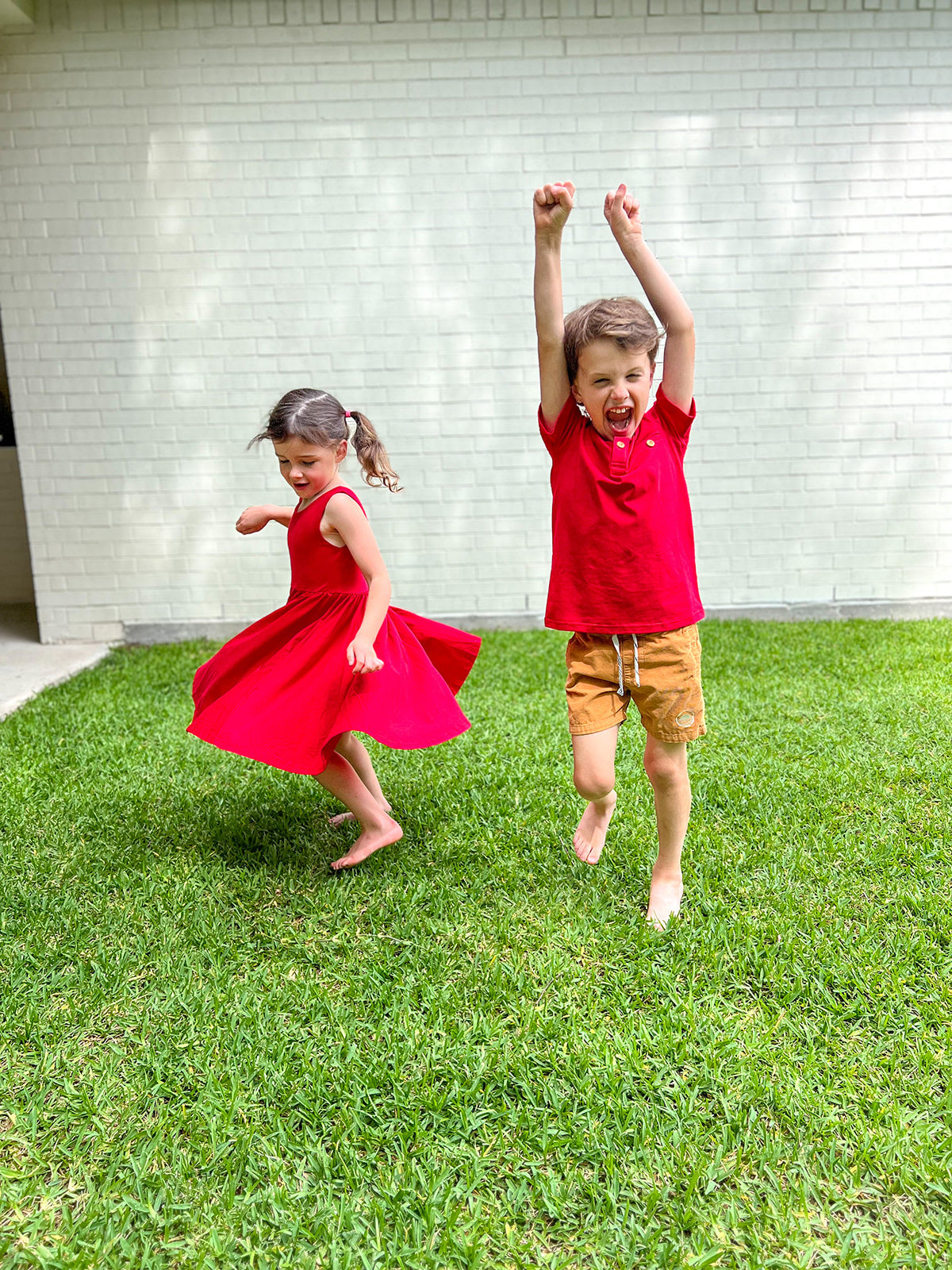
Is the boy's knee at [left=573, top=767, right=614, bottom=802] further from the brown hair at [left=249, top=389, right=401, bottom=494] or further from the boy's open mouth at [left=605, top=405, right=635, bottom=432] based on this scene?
the brown hair at [left=249, top=389, right=401, bottom=494]

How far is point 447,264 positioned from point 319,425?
3.88 metres

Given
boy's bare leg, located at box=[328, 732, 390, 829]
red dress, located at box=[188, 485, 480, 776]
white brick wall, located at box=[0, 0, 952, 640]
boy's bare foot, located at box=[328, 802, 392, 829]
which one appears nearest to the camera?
red dress, located at box=[188, 485, 480, 776]

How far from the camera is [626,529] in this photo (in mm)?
2451

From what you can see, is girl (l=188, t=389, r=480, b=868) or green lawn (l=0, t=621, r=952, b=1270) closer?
green lawn (l=0, t=621, r=952, b=1270)

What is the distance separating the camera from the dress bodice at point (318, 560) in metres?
2.93

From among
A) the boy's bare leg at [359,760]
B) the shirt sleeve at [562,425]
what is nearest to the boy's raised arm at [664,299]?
the shirt sleeve at [562,425]

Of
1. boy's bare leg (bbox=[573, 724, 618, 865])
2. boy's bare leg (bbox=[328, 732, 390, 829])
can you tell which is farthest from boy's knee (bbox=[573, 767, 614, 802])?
boy's bare leg (bbox=[328, 732, 390, 829])

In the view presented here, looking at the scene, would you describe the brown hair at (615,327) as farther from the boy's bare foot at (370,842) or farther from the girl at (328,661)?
the boy's bare foot at (370,842)

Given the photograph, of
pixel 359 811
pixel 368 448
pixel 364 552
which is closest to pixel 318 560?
pixel 364 552

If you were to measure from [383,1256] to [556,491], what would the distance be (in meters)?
1.74

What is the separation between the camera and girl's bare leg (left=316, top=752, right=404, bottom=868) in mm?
2910

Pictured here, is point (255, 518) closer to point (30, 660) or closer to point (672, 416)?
point (672, 416)

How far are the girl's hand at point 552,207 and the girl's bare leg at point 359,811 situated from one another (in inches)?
61.2

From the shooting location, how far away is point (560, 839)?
3.07 meters
